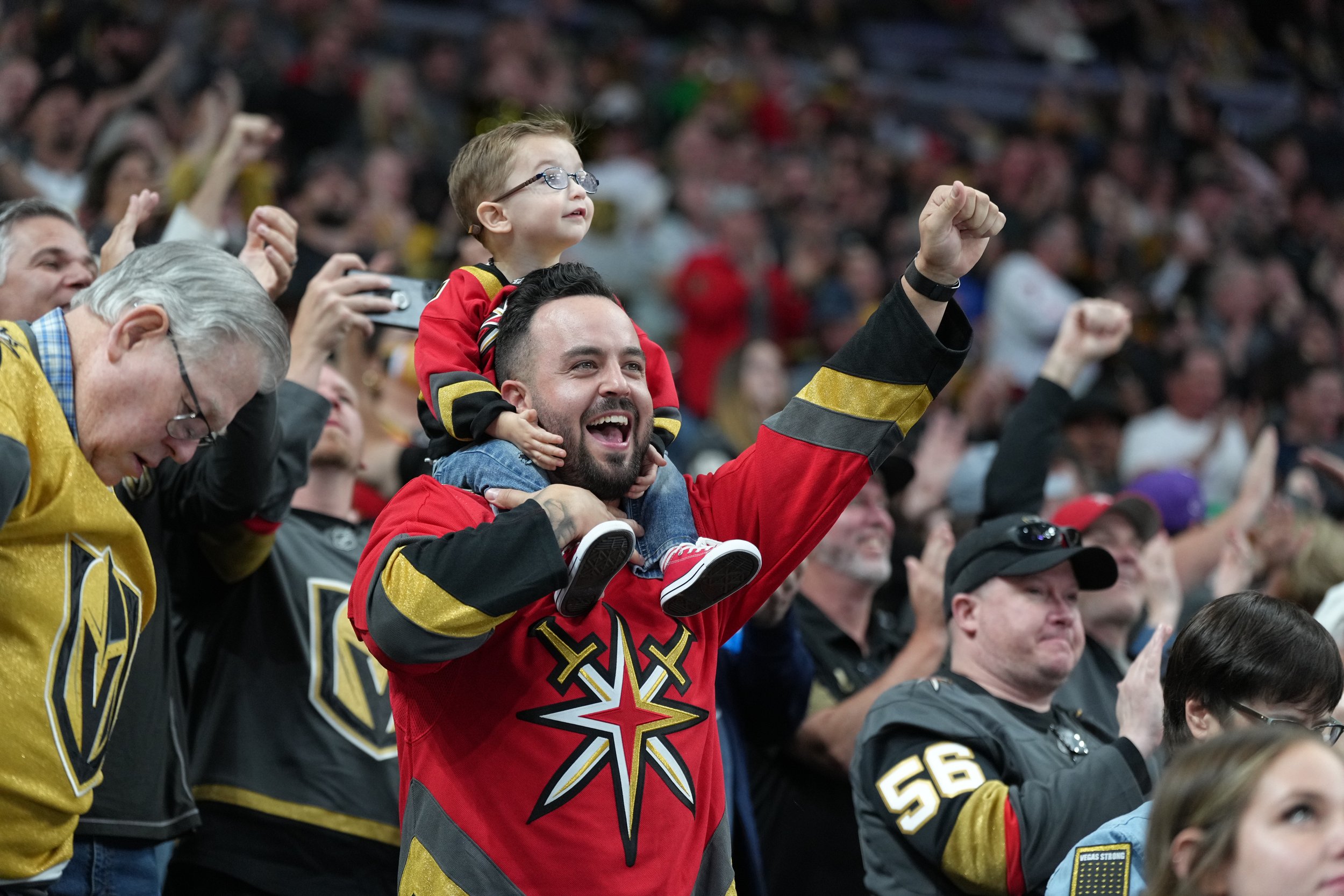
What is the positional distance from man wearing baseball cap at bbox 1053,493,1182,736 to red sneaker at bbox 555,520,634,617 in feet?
7.05

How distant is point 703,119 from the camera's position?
11977 millimetres

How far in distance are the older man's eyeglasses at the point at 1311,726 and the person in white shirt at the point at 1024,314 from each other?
6.72 metres

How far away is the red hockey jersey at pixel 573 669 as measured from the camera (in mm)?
2502

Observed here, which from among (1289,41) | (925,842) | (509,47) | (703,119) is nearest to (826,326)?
(703,119)

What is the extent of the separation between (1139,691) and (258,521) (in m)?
2.08

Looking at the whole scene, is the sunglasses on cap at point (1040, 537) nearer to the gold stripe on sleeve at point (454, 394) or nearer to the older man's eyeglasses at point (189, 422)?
the gold stripe on sleeve at point (454, 394)

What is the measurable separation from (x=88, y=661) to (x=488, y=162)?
1.41m

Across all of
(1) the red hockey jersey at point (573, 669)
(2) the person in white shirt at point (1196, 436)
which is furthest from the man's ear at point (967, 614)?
(2) the person in white shirt at point (1196, 436)

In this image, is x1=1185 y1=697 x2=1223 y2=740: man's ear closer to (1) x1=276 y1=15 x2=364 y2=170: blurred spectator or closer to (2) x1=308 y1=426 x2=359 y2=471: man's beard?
(2) x1=308 y1=426 x2=359 y2=471: man's beard

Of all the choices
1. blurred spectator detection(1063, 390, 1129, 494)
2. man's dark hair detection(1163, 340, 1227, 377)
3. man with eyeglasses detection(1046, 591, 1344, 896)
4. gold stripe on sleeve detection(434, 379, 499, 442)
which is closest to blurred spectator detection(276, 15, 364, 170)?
blurred spectator detection(1063, 390, 1129, 494)

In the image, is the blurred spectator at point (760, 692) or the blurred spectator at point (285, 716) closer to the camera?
the blurred spectator at point (285, 716)

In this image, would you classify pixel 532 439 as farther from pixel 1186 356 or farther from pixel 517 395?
pixel 1186 356

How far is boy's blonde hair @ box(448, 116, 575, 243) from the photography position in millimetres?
3492

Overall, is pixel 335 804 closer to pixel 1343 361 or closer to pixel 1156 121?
pixel 1343 361
